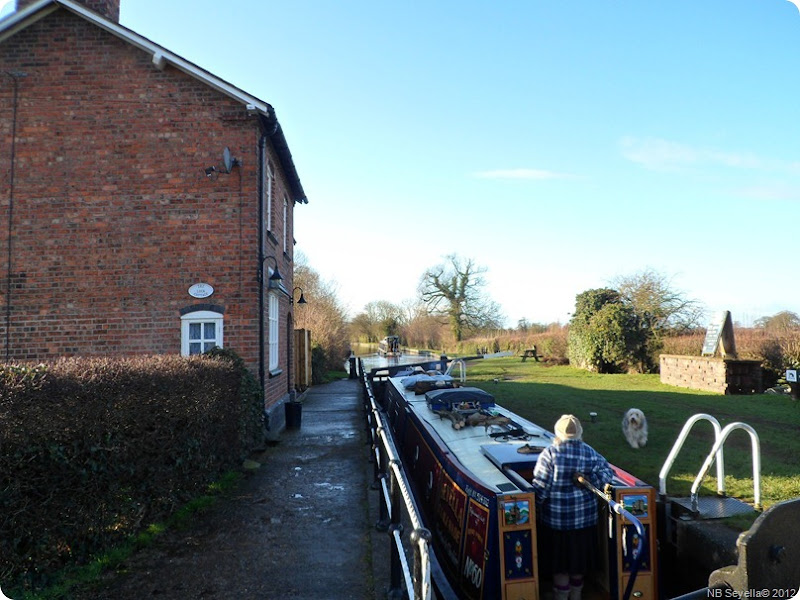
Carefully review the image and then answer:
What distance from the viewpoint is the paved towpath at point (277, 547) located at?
183 inches

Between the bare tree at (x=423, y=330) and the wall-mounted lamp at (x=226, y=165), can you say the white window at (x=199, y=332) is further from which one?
the bare tree at (x=423, y=330)

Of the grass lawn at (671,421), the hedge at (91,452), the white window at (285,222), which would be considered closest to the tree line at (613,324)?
the grass lawn at (671,421)

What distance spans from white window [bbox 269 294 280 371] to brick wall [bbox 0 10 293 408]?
1.42 m

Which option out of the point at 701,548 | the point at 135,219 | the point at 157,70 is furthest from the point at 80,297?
the point at 701,548

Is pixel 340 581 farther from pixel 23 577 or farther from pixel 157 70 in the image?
pixel 157 70

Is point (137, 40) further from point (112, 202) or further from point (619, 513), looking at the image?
point (619, 513)

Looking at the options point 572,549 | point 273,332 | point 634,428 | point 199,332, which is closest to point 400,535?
point 572,549

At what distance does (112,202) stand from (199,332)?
2.72 m

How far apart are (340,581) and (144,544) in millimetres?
2032

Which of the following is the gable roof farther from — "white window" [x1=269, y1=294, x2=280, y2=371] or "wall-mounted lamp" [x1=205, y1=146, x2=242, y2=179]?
"white window" [x1=269, y1=294, x2=280, y2=371]

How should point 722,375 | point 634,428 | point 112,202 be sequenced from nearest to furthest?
1. point 634,428
2. point 112,202
3. point 722,375

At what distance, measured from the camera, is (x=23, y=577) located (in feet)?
13.8

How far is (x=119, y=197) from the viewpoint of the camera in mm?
10172

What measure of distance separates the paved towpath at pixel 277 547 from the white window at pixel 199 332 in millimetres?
2422
